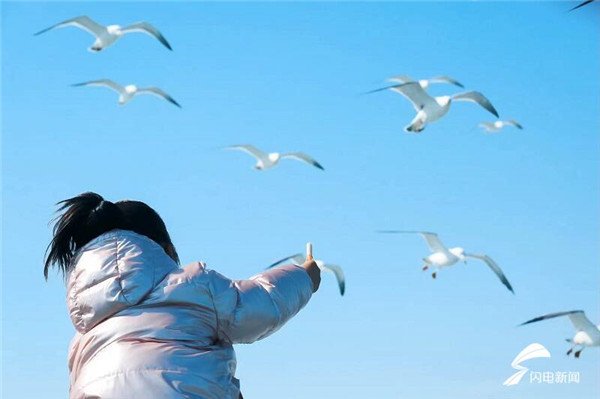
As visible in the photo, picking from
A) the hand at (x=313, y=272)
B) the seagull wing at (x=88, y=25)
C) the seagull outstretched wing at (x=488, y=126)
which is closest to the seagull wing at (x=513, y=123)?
the seagull outstretched wing at (x=488, y=126)

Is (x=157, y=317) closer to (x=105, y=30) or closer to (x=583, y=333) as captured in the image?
(x=583, y=333)

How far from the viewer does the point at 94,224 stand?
193cm

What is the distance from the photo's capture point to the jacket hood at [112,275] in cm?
180

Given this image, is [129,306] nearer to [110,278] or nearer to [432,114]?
[110,278]

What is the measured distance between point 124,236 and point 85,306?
134 mm

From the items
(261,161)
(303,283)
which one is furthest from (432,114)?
(303,283)

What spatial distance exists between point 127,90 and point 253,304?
13.9 metres

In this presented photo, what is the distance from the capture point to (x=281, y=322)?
1.83 metres

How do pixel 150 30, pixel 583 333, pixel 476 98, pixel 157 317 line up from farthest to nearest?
pixel 150 30 → pixel 476 98 → pixel 583 333 → pixel 157 317

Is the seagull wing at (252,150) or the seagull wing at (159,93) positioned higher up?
the seagull wing at (159,93)

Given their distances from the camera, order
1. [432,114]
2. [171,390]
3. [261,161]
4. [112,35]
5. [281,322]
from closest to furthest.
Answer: [171,390]
[281,322]
[432,114]
[112,35]
[261,161]

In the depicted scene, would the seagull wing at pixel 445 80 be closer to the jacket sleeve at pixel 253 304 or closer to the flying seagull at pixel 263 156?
the flying seagull at pixel 263 156

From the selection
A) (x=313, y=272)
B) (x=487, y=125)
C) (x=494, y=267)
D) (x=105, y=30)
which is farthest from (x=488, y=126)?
(x=313, y=272)

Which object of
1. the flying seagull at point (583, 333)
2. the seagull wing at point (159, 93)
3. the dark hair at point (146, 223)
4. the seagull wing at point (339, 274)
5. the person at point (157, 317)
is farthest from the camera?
the seagull wing at point (339, 274)
